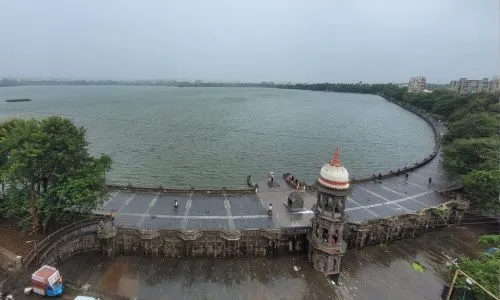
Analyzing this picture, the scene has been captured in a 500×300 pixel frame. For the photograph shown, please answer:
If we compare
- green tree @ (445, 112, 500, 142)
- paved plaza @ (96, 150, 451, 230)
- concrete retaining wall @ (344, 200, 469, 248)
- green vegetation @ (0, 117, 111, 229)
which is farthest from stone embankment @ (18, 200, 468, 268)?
green tree @ (445, 112, 500, 142)

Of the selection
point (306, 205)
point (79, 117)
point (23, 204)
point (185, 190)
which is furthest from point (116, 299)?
point (79, 117)

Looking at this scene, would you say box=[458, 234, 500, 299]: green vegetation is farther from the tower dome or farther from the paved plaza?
the paved plaza

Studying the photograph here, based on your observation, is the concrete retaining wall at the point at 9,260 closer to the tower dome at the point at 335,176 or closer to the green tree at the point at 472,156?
the tower dome at the point at 335,176

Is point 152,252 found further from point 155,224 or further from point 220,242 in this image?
point 220,242

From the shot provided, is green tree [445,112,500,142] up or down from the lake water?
up

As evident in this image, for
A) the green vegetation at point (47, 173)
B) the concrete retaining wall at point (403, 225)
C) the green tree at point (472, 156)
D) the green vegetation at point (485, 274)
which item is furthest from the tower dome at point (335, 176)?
the green tree at point (472, 156)

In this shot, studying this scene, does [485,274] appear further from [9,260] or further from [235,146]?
[235,146]
